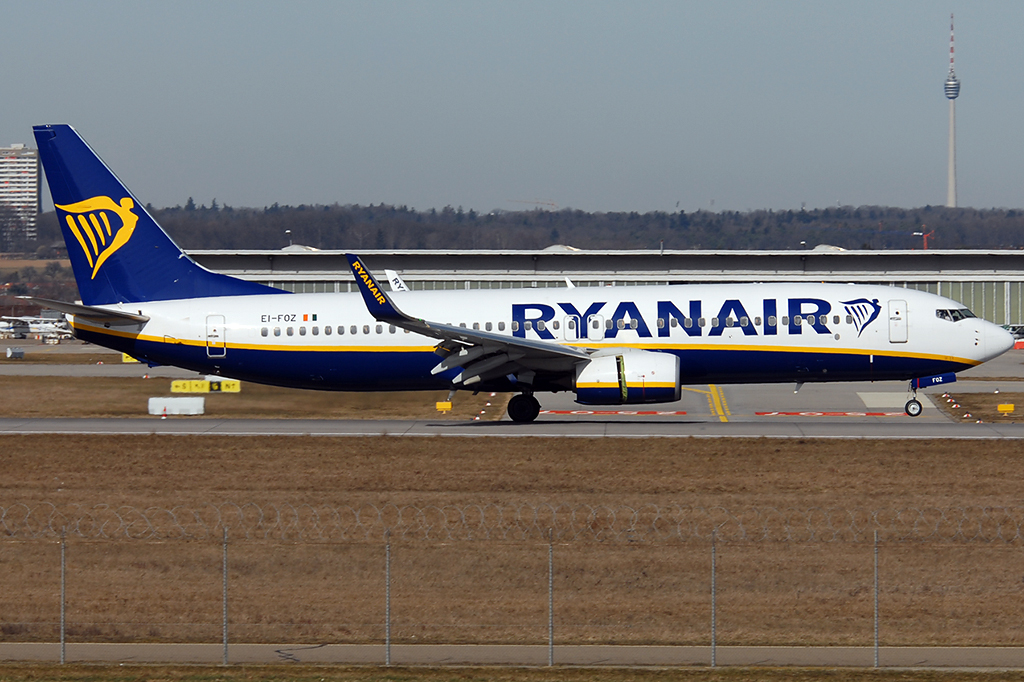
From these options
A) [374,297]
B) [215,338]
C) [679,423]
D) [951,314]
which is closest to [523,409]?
[679,423]

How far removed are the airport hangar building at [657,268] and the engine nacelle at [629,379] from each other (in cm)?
5644

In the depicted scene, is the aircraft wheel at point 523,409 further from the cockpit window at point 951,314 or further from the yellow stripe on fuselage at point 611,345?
the cockpit window at point 951,314

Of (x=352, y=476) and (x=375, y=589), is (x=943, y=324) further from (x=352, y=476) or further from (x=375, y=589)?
(x=375, y=589)

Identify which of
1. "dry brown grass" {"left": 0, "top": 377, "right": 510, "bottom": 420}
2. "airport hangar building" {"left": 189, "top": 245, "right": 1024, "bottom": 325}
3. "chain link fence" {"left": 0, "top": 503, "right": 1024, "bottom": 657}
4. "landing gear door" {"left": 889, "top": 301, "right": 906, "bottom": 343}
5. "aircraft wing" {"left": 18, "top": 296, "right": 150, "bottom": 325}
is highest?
"airport hangar building" {"left": 189, "top": 245, "right": 1024, "bottom": 325}

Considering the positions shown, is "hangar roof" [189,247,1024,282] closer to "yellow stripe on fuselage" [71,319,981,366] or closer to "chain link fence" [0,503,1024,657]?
"yellow stripe on fuselage" [71,319,981,366]

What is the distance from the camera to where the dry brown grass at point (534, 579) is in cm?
1756

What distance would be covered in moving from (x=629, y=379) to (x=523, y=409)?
4.84 metres

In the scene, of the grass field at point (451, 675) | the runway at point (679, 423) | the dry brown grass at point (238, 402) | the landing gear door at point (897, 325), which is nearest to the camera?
the grass field at point (451, 675)

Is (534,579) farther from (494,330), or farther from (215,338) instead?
(215,338)

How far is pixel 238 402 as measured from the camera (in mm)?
42188

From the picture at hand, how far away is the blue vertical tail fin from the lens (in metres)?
38.8

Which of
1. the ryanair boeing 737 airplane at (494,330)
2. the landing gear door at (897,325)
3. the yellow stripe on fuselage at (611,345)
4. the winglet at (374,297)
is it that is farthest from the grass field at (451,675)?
the landing gear door at (897,325)

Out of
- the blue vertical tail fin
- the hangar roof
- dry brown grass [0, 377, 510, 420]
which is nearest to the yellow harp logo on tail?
the blue vertical tail fin

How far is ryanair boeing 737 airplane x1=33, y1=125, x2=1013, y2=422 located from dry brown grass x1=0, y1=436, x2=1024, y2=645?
29.5 ft
